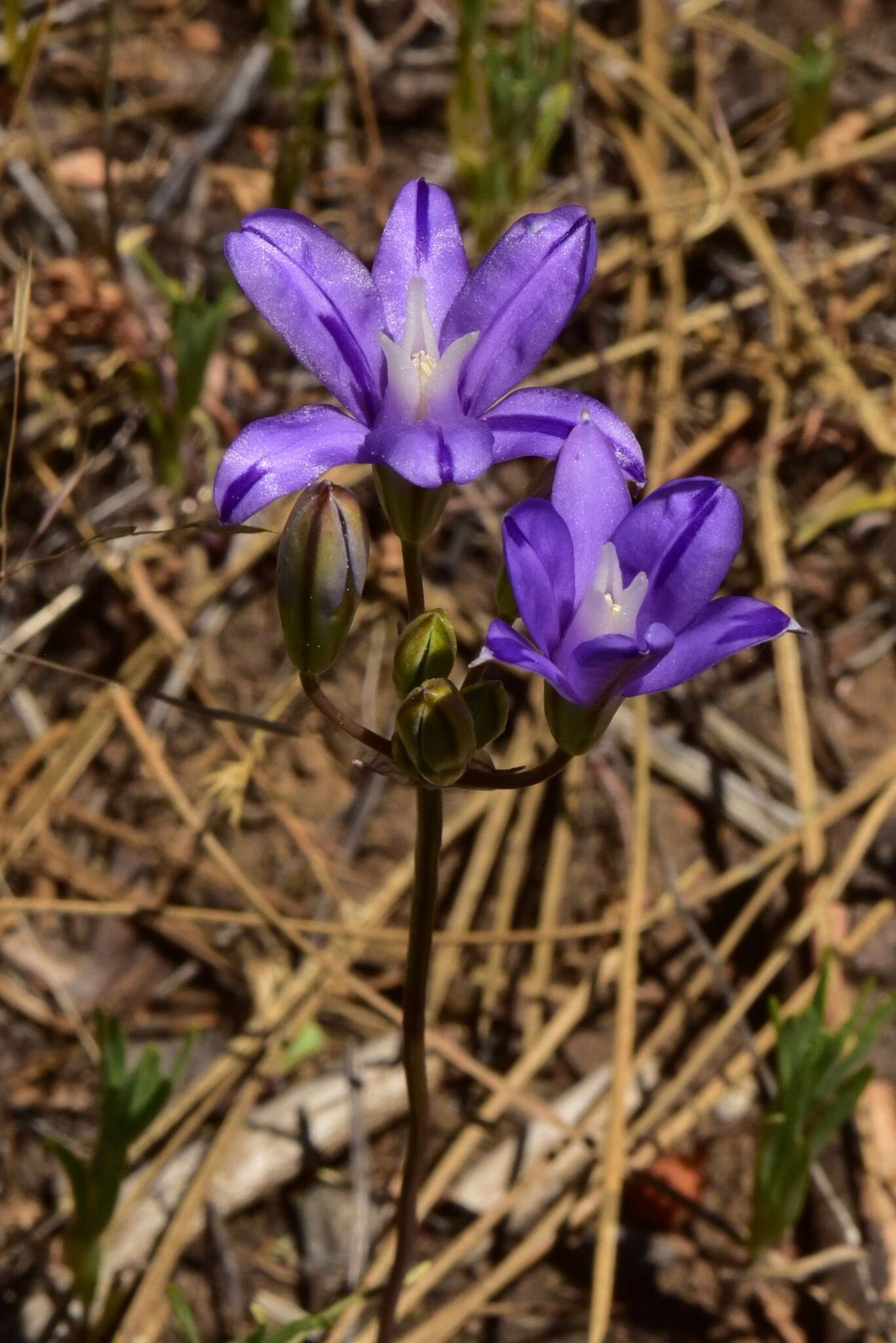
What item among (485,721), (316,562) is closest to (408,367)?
(316,562)

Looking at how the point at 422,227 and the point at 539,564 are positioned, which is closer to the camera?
the point at 539,564

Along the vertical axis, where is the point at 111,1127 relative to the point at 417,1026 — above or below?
below

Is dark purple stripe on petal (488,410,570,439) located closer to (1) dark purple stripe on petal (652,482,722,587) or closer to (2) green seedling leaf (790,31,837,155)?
(1) dark purple stripe on petal (652,482,722,587)

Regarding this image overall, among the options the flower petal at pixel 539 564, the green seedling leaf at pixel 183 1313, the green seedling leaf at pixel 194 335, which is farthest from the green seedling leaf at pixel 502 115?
the green seedling leaf at pixel 183 1313

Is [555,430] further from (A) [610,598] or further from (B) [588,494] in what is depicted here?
(A) [610,598]

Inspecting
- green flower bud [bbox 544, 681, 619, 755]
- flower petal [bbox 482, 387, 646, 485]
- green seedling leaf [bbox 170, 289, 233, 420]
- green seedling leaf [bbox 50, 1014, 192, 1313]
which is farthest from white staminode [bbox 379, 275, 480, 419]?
green seedling leaf [bbox 170, 289, 233, 420]

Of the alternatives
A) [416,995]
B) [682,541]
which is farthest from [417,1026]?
[682,541]

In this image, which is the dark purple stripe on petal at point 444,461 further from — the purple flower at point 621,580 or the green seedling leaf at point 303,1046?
the green seedling leaf at point 303,1046

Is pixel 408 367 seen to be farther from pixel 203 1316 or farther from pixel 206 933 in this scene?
pixel 203 1316
